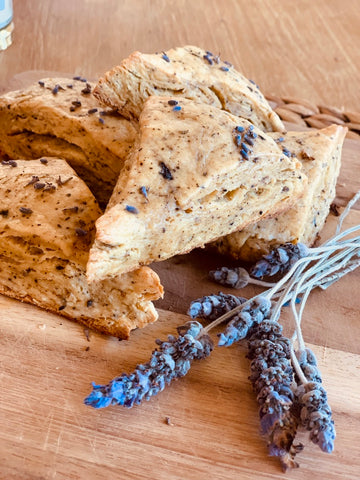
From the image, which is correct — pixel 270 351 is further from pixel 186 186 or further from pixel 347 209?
pixel 347 209

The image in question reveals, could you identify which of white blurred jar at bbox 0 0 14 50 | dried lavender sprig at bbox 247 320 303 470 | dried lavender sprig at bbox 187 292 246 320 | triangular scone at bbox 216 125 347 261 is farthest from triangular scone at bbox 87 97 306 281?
white blurred jar at bbox 0 0 14 50

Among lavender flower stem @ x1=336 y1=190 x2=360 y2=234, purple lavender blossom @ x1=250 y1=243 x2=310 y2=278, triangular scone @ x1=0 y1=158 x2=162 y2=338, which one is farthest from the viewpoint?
lavender flower stem @ x1=336 y1=190 x2=360 y2=234

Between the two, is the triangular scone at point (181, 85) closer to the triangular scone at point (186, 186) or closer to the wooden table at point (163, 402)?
the triangular scone at point (186, 186)

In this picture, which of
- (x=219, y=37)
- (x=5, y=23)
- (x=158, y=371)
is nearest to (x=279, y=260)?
(x=158, y=371)

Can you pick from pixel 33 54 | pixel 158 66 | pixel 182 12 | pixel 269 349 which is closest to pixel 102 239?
pixel 269 349

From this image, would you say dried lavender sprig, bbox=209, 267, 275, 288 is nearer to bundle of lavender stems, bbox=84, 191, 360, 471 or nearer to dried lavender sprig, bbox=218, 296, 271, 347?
bundle of lavender stems, bbox=84, 191, 360, 471

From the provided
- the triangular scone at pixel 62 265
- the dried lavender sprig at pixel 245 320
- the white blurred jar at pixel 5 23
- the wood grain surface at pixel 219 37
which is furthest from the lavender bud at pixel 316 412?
the white blurred jar at pixel 5 23
